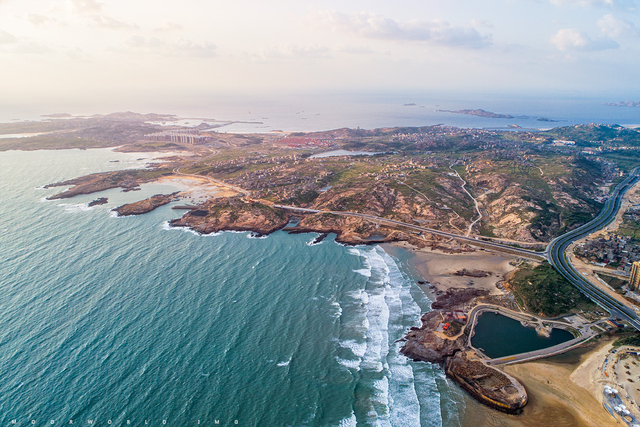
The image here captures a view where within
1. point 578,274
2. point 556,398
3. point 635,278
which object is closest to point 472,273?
point 578,274

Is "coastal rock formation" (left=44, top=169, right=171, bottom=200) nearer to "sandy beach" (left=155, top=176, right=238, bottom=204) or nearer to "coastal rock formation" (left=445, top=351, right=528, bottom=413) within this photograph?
"sandy beach" (left=155, top=176, right=238, bottom=204)

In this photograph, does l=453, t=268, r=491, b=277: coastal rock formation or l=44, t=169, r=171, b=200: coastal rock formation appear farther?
l=44, t=169, r=171, b=200: coastal rock formation

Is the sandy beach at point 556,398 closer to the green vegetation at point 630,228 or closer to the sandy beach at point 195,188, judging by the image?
the green vegetation at point 630,228

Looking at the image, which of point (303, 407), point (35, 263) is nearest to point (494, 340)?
point (303, 407)

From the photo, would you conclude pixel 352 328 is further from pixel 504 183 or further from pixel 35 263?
pixel 504 183

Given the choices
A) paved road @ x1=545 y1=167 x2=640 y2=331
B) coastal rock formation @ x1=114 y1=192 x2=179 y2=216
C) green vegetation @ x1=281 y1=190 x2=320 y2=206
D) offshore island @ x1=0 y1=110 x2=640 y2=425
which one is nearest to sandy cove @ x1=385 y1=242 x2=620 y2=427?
offshore island @ x1=0 y1=110 x2=640 y2=425

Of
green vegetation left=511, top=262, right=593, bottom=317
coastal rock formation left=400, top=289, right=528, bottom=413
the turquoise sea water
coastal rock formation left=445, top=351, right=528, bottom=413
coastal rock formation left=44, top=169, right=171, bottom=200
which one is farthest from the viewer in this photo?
coastal rock formation left=44, top=169, right=171, bottom=200

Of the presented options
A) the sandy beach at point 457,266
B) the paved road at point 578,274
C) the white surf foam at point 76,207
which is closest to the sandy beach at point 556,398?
the paved road at point 578,274
